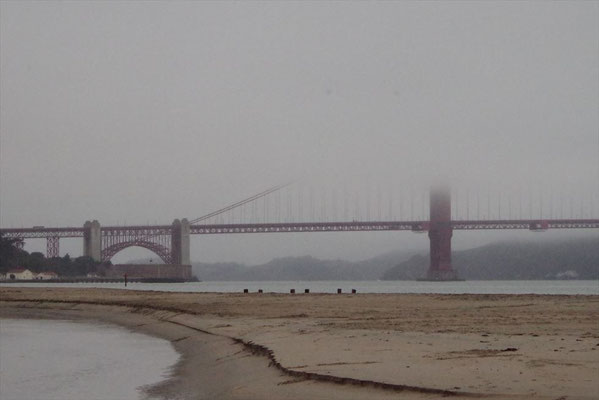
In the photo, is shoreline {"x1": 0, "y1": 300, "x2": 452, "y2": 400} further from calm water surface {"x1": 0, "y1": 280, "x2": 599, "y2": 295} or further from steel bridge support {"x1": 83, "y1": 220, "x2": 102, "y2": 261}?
steel bridge support {"x1": 83, "y1": 220, "x2": 102, "y2": 261}

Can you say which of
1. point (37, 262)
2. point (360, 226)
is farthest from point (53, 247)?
point (360, 226)

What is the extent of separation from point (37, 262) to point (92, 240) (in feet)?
36.9

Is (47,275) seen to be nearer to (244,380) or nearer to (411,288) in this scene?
(411,288)

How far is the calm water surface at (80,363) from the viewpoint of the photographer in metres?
11.6

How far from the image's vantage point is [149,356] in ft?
53.3

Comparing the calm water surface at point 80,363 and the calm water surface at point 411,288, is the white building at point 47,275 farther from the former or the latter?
the calm water surface at point 80,363

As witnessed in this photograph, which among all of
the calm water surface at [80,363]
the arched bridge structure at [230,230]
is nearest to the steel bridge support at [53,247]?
the arched bridge structure at [230,230]

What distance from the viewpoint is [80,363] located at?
15.5 m

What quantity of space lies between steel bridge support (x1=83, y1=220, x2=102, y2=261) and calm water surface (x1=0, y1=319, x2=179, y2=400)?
11208cm

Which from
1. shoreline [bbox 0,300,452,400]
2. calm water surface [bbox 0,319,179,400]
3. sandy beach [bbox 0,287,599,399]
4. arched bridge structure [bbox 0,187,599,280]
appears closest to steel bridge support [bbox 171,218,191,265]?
arched bridge structure [bbox 0,187,599,280]

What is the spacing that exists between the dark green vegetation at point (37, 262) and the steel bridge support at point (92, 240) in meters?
1.73

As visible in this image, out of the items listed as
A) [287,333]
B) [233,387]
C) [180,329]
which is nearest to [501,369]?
[233,387]

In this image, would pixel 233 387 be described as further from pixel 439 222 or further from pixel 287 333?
pixel 439 222

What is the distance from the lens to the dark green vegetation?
13350 cm
